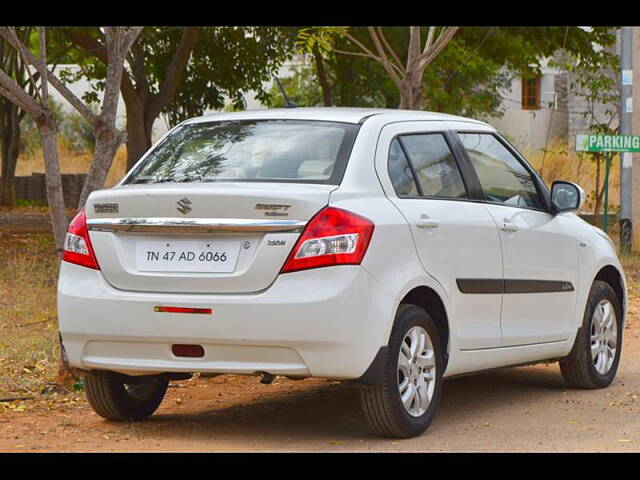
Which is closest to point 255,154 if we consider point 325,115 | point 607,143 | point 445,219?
point 325,115

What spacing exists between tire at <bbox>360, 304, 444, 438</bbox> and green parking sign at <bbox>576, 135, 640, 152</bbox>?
11139mm

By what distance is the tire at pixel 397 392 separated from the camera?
6984 millimetres

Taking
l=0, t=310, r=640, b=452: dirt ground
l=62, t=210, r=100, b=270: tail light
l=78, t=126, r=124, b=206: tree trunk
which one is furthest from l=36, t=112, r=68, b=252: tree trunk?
l=62, t=210, r=100, b=270: tail light

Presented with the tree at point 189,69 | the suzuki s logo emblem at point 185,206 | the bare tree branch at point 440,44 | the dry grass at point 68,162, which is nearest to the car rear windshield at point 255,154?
the suzuki s logo emblem at point 185,206

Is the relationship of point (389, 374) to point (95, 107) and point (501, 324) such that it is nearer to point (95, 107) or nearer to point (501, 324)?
point (501, 324)

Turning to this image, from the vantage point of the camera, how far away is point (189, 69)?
27.8 meters

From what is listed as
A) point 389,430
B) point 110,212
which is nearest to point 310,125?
Answer: point 110,212

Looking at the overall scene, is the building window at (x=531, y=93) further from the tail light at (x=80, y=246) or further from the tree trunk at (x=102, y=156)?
the tail light at (x=80, y=246)

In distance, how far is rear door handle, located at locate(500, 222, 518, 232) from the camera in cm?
821

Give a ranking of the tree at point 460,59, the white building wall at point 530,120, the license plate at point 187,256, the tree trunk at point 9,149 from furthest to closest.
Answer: the white building wall at point 530,120
the tree trunk at point 9,149
the tree at point 460,59
the license plate at point 187,256

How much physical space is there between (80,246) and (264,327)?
1.17 metres

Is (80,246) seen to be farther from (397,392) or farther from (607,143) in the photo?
(607,143)

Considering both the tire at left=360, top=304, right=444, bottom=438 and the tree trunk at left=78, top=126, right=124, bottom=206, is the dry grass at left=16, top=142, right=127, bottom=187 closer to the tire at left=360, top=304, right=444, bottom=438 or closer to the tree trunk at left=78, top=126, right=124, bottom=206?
the tree trunk at left=78, top=126, right=124, bottom=206
